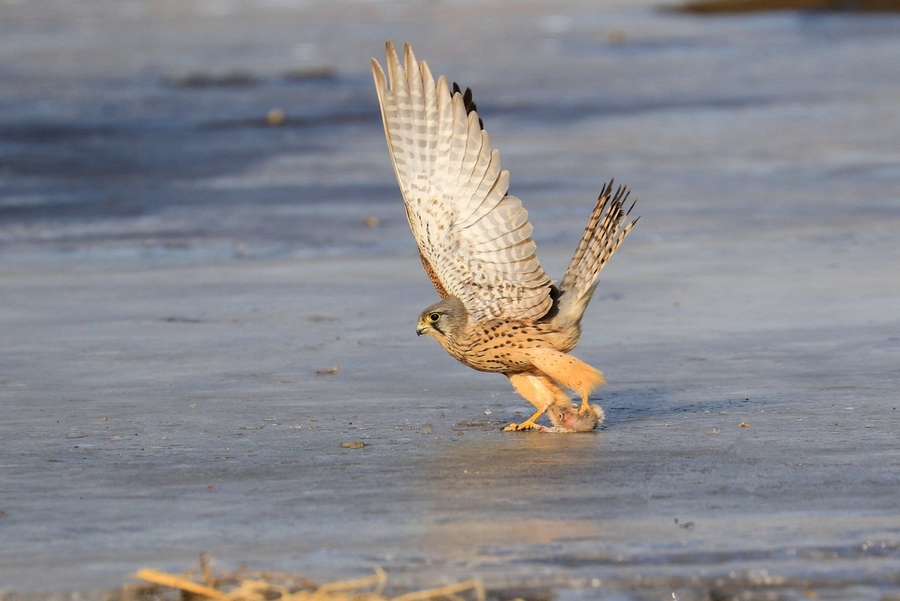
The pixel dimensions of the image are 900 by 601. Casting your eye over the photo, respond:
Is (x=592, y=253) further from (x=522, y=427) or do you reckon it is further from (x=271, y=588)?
(x=271, y=588)

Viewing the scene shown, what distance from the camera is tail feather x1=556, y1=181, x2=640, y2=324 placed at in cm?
629

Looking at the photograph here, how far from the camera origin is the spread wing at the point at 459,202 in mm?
6242

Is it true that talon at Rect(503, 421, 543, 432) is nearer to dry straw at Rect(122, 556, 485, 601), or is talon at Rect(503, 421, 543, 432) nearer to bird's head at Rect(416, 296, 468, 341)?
bird's head at Rect(416, 296, 468, 341)

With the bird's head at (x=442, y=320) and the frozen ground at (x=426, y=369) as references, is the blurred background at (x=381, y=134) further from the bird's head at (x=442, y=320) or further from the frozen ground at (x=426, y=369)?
the bird's head at (x=442, y=320)

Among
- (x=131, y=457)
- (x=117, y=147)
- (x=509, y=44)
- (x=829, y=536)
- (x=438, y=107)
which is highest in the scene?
(x=509, y=44)

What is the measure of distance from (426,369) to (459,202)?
1269 millimetres

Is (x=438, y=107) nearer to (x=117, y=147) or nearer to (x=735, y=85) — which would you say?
(x=117, y=147)

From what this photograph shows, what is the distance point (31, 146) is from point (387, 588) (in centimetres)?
1481

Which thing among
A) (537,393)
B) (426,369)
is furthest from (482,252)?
(426,369)

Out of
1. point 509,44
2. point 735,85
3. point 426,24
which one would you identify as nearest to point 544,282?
point 735,85

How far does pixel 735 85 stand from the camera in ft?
78.3

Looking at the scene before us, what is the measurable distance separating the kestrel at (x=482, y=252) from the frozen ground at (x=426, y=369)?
31 centimetres

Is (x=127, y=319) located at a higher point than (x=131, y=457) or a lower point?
higher

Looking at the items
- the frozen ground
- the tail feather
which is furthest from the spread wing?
the frozen ground
